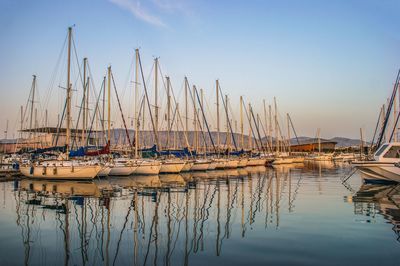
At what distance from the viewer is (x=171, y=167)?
Result: 46969mm

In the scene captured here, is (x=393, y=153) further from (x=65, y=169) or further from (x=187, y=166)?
(x=65, y=169)

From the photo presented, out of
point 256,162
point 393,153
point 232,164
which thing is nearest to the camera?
point 393,153

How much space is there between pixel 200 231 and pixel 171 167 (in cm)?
3388

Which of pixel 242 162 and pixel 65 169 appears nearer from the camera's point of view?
pixel 65 169

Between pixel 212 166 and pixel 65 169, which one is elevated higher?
pixel 65 169

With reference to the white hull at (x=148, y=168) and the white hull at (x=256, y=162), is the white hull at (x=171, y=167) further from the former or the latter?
the white hull at (x=256, y=162)

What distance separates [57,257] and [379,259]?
29.3 ft

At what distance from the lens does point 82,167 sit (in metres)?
35.2

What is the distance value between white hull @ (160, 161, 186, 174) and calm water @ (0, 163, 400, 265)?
24023 millimetres

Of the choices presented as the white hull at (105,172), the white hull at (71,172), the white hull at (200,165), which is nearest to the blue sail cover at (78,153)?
the white hull at (105,172)

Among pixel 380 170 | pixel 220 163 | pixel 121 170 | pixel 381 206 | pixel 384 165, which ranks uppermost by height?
pixel 384 165

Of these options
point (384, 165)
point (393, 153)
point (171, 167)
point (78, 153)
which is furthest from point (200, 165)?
point (393, 153)

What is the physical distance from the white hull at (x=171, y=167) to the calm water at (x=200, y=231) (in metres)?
24.0

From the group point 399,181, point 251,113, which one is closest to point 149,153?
point 399,181
